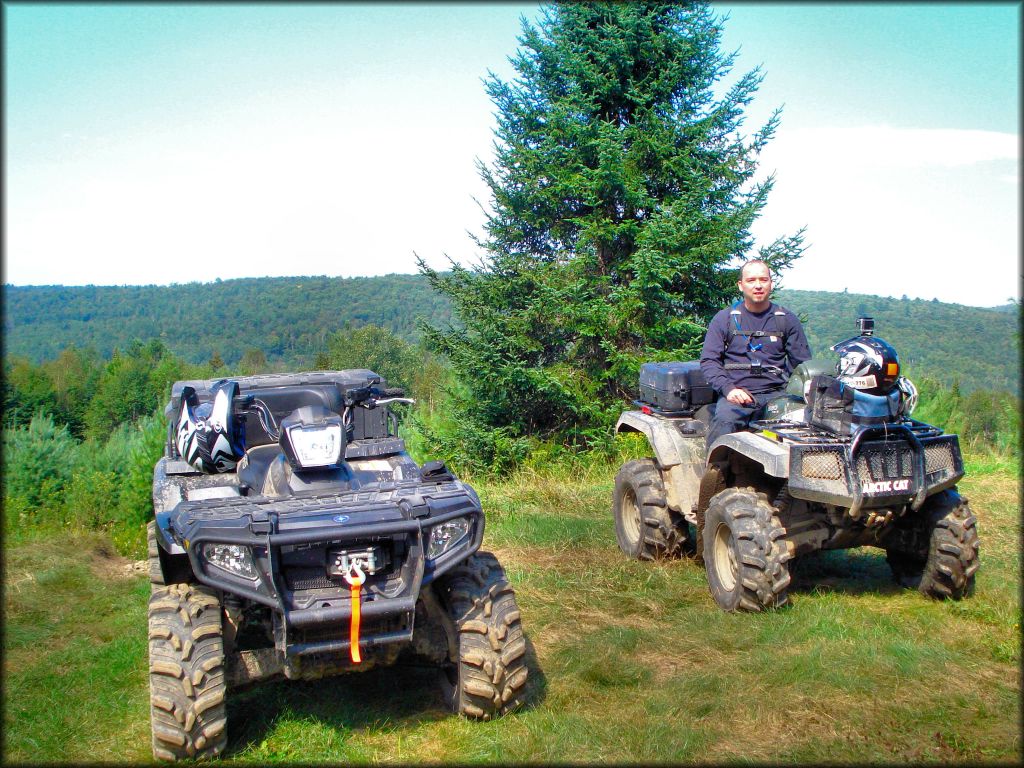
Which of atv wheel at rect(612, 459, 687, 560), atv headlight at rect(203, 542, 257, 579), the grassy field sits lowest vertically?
the grassy field

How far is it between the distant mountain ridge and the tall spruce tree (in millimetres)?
1440

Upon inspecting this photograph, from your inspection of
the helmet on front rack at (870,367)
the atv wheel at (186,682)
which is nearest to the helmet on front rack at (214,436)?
the atv wheel at (186,682)

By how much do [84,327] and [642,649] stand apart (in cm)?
2483

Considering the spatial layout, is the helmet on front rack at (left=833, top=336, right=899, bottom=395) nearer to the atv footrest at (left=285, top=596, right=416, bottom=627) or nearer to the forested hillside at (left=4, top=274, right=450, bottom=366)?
the atv footrest at (left=285, top=596, right=416, bottom=627)

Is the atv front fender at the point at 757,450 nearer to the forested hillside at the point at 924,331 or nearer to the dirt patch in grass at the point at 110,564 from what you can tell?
the dirt patch in grass at the point at 110,564

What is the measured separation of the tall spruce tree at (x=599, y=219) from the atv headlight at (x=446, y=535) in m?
8.84

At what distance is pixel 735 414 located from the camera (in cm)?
606

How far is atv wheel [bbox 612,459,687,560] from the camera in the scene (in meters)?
6.90

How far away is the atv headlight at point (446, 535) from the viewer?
4.07 metres

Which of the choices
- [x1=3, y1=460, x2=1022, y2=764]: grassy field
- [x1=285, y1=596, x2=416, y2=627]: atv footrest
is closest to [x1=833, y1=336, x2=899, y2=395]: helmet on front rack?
[x1=3, y1=460, x2=1022, y2=764]: grassy field

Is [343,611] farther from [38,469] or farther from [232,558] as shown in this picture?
[38,469]

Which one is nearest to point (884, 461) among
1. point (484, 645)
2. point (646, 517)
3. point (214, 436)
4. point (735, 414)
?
point (735, 414)

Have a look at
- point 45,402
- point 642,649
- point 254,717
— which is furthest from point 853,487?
point 45,402

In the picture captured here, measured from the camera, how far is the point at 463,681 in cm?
413
